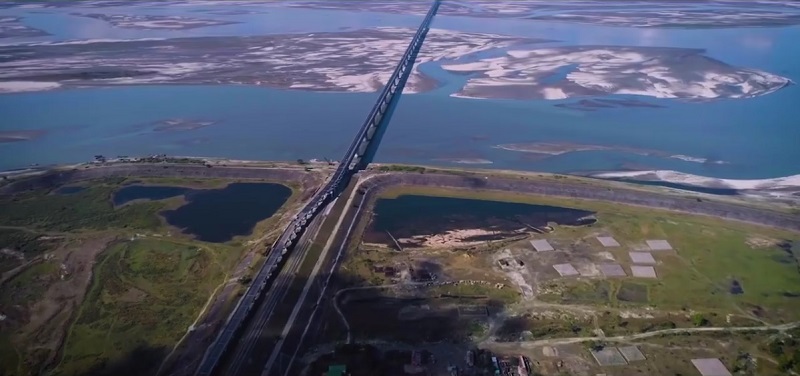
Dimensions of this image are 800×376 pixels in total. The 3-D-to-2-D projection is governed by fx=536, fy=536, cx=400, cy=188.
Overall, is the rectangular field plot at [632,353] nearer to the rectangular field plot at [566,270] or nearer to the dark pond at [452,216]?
the rectangular field plot at [566,270]

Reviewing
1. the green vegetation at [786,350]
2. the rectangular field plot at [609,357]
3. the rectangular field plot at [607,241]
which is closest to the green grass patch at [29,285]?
the rectangular field plot at [609,357]

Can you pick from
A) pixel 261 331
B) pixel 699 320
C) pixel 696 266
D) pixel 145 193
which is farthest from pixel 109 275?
pixel 696 266

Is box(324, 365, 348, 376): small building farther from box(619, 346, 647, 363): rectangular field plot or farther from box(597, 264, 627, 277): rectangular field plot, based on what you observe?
box(597, 264, 627, 277): rectangular field plot

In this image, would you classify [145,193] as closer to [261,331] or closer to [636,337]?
[261,331]

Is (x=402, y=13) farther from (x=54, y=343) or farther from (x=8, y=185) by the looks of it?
(x=54, y=343)

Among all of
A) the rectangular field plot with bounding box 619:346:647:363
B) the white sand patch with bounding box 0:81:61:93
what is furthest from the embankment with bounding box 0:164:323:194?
the white sand patch with bounding box 0:81:61:93
